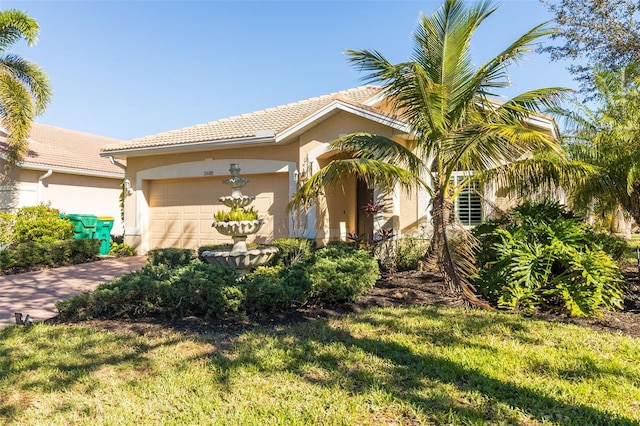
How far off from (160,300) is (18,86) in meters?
12.1

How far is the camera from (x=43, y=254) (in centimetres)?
1114

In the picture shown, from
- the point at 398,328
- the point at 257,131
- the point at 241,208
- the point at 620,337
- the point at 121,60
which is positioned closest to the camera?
the point at 620,337

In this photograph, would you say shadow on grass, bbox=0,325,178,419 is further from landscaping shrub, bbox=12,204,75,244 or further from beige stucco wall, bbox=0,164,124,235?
beige stucco wall, bbox=0,164,124,235

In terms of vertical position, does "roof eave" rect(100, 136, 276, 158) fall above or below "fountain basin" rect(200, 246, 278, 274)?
above

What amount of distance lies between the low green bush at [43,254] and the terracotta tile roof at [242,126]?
12.2 ft

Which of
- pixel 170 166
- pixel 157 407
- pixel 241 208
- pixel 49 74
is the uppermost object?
pixel 49 74

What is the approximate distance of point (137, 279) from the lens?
20.3ft

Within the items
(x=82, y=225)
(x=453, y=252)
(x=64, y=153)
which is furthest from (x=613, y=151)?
(x=64, y=153)

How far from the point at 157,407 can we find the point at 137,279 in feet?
11.0

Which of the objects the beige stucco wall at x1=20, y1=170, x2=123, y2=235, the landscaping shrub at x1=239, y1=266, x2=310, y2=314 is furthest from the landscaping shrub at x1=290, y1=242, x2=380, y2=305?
the beige stucco wall at x1=20, y1=170, x2=123, y2=235

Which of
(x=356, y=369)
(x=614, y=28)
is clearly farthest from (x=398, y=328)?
(x=614, y=28)

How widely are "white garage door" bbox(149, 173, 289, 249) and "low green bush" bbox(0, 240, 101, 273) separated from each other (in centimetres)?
249

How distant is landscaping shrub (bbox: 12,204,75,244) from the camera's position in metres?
12.0

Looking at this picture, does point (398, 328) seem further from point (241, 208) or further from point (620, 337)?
point (241, 208)
